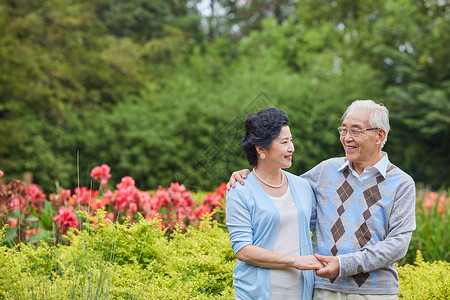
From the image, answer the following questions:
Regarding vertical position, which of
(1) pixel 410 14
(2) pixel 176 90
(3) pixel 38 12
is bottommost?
(2) pixel 176 90

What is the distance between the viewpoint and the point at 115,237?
3.40m

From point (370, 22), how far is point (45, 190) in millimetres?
12738

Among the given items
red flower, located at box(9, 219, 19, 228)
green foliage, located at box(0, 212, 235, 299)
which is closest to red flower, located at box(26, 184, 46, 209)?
red flower, located at box(9, 219, 19, 228)

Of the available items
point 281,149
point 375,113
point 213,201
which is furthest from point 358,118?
point 213,201

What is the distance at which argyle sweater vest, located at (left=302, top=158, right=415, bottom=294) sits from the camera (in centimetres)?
235

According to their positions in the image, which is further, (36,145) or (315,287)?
(36,145)

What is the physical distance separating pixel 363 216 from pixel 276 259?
51cm

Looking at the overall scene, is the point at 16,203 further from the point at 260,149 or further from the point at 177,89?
the point at 177,89

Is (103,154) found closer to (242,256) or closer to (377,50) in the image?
(377,50)

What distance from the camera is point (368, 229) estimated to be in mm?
2432

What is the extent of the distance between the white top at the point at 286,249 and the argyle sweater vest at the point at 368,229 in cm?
19

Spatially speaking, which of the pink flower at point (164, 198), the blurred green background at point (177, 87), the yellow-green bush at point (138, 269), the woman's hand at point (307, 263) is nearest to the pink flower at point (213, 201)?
the pink flower at point (164, 198)

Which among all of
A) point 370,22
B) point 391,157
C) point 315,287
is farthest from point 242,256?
point 370,22

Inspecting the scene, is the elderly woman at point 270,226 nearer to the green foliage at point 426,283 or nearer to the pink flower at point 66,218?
the green foliage at point 426,283
